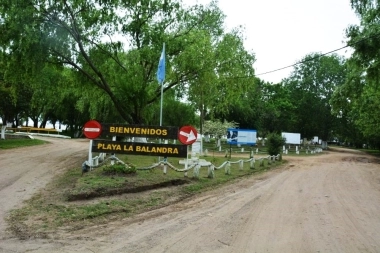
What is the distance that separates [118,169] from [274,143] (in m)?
18.9

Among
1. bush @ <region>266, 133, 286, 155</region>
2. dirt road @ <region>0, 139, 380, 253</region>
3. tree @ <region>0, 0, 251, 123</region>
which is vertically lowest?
dirt road @ <region>0, 139, 380, 253</region>

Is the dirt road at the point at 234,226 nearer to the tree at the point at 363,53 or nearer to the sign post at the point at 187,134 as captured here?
the sign post at the point at 187,134

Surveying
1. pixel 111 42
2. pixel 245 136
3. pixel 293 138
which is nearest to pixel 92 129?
pixel 111 42

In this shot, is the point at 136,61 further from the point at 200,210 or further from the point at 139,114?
the point at 200,210

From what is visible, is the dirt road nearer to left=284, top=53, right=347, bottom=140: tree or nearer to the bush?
the bush

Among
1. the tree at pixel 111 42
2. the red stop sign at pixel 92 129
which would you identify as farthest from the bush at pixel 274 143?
the red stop sign at pixel 92 129

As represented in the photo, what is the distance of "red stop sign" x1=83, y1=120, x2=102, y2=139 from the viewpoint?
1209 cm

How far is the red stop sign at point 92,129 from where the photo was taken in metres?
12.1

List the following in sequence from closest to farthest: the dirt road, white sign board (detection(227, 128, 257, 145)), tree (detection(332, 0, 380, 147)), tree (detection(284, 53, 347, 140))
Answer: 1. the dirt road
2. tree (detection(332, 0, 380, 147))
3. white sign board (detection(227, 128, 257, 145))
4. tree (detection(284, 53, 347, 140))

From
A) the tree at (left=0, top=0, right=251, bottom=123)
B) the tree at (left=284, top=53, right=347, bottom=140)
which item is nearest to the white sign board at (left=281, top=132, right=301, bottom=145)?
the tree at (left=284, top=53, right=347, bottom=140)

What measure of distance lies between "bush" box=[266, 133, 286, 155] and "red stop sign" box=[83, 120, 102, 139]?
18.4m

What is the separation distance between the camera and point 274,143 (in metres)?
28.4

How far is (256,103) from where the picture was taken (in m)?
58.7

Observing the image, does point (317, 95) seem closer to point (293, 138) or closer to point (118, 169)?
point (293, 138)
